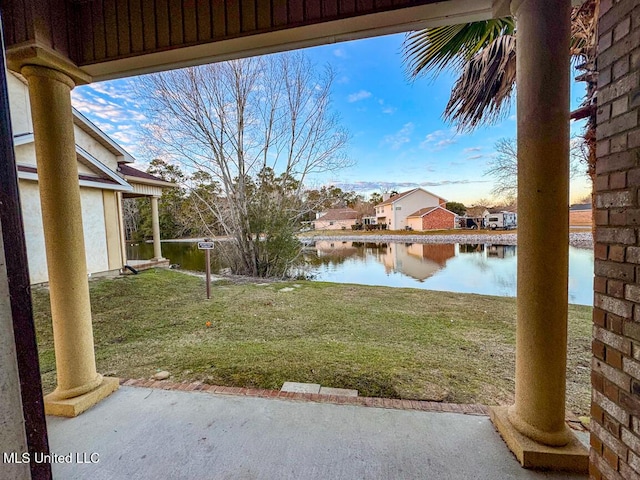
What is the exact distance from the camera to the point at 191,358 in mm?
3170

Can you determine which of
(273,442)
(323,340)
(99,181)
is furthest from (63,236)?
(99,181)

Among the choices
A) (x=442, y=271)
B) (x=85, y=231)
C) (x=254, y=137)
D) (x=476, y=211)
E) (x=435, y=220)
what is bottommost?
(x=442, y=271)

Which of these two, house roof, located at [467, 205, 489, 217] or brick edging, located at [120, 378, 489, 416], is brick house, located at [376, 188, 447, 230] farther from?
brick edging, located at [120, 378, 489, 416]

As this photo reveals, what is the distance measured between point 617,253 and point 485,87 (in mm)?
2499

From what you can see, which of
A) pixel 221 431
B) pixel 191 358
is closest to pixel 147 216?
pixel 191 358

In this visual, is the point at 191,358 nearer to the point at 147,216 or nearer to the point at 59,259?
the point at 59,259

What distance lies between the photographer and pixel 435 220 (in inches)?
1235

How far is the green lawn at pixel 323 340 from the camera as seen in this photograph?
2.65m

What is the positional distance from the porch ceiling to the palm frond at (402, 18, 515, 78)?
0.79 metres

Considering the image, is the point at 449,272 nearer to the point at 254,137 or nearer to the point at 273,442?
the point at 254,137

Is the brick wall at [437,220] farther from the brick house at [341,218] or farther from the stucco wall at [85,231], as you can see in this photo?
the stucco wall at [85,231]

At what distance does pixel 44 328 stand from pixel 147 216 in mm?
21534

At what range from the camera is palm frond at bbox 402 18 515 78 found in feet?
8.27

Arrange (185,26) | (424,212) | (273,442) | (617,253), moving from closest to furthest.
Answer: (617,253) → (273,442) → (185,26) → (424,212)
